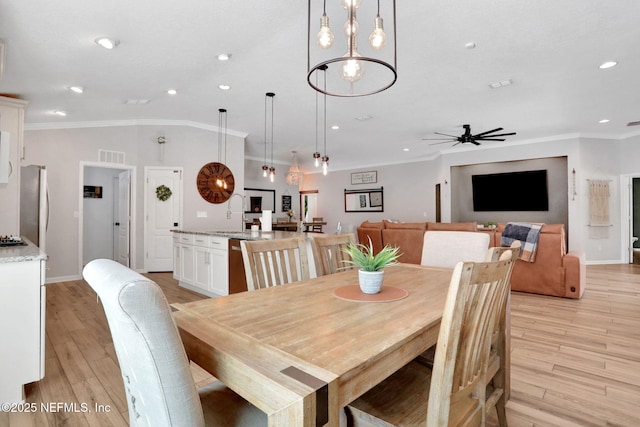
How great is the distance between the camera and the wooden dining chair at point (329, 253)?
86.0 inches

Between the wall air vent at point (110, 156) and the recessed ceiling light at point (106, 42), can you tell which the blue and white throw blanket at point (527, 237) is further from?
the wall air vent at point (110, 156)

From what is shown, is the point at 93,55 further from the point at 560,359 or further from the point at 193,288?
the point at 560,359

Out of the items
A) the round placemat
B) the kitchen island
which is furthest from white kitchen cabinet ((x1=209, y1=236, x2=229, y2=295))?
the round placemat

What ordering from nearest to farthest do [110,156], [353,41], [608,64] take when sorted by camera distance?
[353,41]
[608,64]
[110,156]

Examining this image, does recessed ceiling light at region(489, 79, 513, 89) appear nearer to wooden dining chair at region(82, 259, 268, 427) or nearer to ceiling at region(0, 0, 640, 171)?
ceiling at region(0, 0, 640, 171)

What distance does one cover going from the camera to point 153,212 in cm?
568

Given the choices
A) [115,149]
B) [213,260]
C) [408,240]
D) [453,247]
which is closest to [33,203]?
[115,149]

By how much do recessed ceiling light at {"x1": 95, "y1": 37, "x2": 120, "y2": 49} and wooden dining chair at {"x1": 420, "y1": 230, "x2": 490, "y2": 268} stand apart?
10.5 ft

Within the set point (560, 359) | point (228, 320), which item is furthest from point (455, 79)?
point (228, 320)

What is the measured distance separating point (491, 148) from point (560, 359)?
6040mm

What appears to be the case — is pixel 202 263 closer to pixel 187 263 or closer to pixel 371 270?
pixel 187 263

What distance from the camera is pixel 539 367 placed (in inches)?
90.9

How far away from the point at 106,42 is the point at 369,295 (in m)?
3.18

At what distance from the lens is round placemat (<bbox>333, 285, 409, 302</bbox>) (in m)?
1.40
